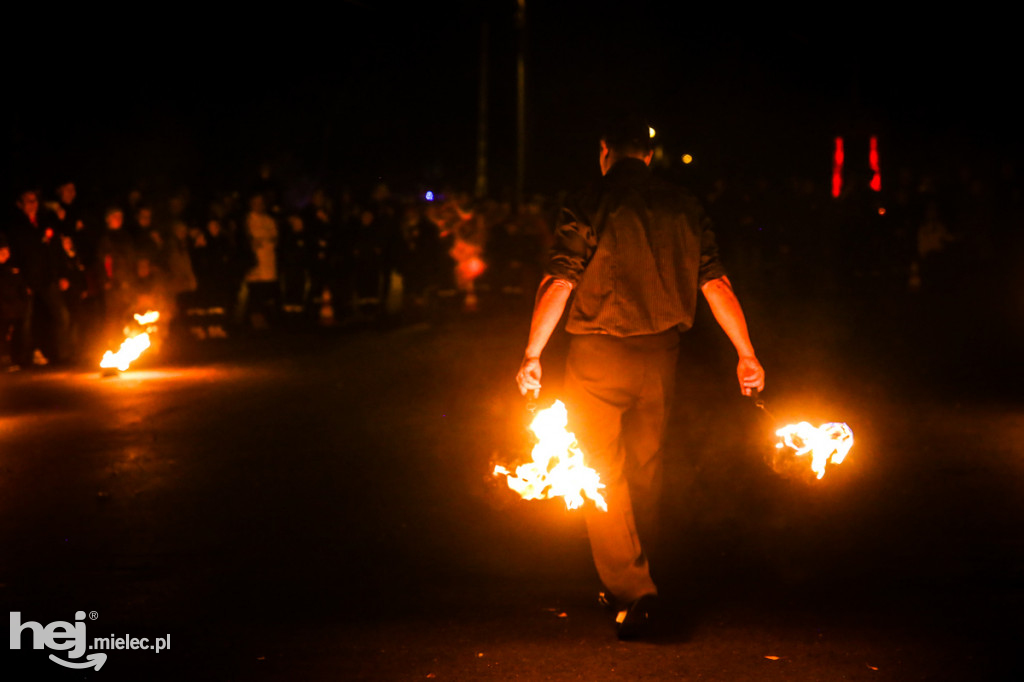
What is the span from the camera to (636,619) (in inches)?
206

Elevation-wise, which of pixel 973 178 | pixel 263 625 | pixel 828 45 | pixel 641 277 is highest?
pixel 828 45

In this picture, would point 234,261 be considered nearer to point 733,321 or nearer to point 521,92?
point 521,92

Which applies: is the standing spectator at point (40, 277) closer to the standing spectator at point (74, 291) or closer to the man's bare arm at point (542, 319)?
the standing spectator at point (74, 291)

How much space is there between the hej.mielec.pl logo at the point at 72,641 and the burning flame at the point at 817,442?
301 centimetres

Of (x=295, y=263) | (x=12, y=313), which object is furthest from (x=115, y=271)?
(x=295, y=263)

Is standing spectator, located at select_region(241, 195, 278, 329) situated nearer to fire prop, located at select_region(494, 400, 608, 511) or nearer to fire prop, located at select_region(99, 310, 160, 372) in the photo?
fire prop, located at select_region(99, 310, 160, 372)

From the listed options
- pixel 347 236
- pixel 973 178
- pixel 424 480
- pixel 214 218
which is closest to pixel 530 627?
pixel 424 480

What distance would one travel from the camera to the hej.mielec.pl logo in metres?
5.07

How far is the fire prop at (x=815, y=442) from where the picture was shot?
19.1ft

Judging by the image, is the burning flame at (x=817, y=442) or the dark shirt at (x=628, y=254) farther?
the burning flame at (x=817, y=442)

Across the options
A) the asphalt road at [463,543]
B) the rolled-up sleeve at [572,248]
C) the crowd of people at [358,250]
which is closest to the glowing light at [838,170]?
the crowd of people at [358,250]

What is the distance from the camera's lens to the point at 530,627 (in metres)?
5.39

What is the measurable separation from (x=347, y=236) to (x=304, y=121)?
1497 cm

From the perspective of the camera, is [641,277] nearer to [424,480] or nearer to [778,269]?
[424,480]
